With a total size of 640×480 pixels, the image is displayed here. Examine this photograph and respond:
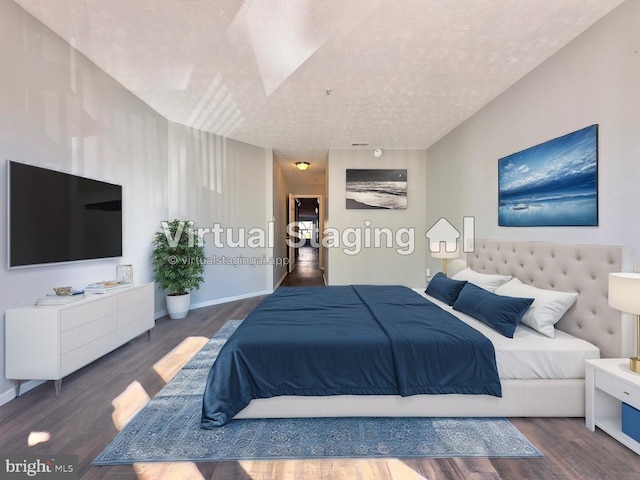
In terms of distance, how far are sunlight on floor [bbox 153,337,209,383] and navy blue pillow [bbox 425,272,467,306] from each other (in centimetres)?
266

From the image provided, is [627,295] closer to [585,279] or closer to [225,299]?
[585,279]

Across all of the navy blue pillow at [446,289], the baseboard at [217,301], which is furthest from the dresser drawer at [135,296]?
the navy blue pillow at [446,289]

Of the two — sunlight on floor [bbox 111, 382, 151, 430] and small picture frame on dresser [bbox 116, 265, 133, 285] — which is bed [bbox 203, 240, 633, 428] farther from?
small picture frame on dresser [bbox 116, 265, 133, 285]

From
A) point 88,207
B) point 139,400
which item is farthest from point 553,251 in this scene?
point 88,207

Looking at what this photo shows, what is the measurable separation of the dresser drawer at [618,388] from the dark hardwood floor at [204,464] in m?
0.31

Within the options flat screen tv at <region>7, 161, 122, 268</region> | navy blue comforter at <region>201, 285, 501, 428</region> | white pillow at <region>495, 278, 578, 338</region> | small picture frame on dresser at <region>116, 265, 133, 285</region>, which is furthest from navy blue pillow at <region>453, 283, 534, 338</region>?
flat screen tv at <region>7, 161, 122, 268</region>

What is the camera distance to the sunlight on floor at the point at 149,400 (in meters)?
1.43

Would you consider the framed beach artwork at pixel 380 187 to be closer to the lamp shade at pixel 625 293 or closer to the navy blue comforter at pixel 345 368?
the navy blue comforter at pixel 345 368

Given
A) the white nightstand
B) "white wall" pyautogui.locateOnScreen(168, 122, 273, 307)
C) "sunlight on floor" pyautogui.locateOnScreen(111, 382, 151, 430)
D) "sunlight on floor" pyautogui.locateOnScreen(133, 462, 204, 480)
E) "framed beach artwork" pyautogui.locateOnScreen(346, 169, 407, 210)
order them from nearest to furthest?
"sunlight on floor" pyautogui.locateOnScreen(133, 462, 204, 480) < the white nightstand < "sunlight on floor" pyautogui.locateOnScreen(111, 382, 151, 430) < "white wall" pyautogui.locateOnScreen(168, 122, 273, 307) < "framed beach artwork" pyautogui.locateOnScreen(346, 169, 407, 210)

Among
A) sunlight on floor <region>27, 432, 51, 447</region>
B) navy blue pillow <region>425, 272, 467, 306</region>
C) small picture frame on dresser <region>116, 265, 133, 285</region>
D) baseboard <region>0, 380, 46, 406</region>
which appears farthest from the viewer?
small picture frame on dresser <region>116, 265, 133, 285</region>

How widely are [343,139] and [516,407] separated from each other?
161 inches

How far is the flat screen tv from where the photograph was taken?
6.80 feet

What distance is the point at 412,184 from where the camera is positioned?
5219 mm

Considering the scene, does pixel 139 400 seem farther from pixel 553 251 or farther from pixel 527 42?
pixel 527 42
